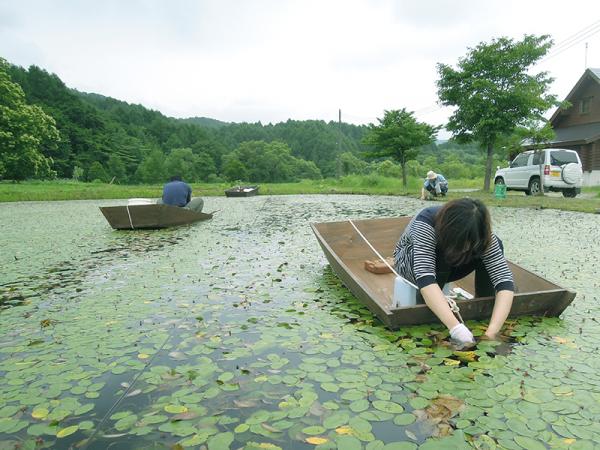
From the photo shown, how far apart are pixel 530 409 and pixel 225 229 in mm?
7604

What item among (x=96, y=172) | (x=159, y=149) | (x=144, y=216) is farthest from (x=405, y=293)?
(x=159, y=149)

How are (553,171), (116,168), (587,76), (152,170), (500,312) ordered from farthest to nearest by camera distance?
(152,170)
(116,168)
(587,76)
(553,171)
(500,312)

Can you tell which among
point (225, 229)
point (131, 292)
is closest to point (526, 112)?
point (225, 229)

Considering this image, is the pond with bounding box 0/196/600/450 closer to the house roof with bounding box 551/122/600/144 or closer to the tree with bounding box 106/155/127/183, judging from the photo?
the house roof with bounding box 551/122/600/144

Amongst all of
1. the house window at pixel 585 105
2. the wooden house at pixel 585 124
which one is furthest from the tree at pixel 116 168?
the house window at pixel 585 105

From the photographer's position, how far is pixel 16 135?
93.5 ft

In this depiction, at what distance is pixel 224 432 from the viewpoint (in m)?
1.97

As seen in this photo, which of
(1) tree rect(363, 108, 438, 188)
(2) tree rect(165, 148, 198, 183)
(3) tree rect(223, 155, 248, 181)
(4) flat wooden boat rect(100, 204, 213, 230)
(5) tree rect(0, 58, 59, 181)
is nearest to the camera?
(4) flat wooden boat rect(100, 204, 213, 230)

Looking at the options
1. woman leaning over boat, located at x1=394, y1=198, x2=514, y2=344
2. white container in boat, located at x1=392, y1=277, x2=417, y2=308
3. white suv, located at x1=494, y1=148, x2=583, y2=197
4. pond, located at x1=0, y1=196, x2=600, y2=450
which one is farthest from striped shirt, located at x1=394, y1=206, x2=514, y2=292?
white suv, located at x1=494, y1=148, x2=583, y2=197

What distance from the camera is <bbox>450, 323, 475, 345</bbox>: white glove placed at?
270cm

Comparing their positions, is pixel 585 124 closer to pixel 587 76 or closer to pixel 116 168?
pixel 587 76

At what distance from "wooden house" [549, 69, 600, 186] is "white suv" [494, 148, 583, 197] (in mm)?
5333

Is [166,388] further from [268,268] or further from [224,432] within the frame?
[268,268]

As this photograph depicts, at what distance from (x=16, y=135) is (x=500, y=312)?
33227 millimetres
